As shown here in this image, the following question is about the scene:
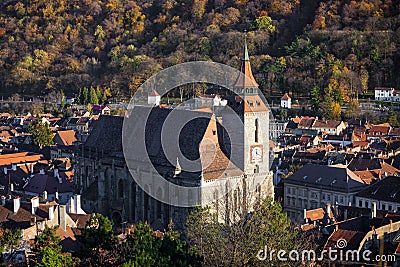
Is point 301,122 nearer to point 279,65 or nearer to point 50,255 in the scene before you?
point 279,65

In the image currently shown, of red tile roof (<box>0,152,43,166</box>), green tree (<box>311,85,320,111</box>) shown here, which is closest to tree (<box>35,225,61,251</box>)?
red tile roof (<box>0,152,43,166</box>)

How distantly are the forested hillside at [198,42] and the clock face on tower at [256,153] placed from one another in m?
55.9

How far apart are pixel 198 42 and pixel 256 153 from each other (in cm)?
8715

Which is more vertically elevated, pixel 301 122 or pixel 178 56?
pixel 178 56

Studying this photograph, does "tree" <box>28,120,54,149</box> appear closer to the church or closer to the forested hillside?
the church

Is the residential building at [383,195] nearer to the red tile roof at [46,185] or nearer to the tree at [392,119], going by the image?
the red tile roof at [46,185]

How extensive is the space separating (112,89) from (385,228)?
90284 mm

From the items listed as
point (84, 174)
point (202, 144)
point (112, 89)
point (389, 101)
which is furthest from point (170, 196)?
point (112, 89)

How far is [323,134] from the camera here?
82000 mm

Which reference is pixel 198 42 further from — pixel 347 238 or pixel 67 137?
pixel 347 238

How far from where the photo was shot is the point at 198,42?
12750cm

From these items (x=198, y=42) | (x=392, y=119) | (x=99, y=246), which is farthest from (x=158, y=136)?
(x=198, y=42)

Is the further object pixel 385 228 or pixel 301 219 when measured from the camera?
pixel 301 219

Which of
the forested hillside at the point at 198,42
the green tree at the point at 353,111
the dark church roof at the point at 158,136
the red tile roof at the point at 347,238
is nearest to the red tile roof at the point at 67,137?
the dark church roof at the point at 158,136
